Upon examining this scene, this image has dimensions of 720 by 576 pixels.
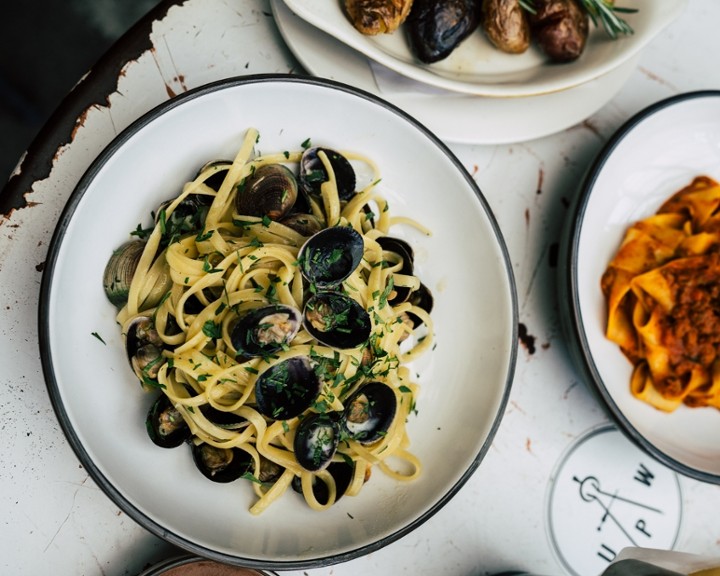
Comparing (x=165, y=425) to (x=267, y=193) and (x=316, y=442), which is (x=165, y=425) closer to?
(x=316, y=442)

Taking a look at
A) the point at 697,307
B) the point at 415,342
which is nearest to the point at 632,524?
the point at 697,307

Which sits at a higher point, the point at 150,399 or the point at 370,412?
the point at 150,399

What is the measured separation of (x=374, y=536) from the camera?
157cm

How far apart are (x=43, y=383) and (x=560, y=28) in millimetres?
1590

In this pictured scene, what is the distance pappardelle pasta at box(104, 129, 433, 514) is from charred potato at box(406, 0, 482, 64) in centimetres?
36

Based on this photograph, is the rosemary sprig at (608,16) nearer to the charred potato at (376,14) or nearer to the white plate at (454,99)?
the white plate at (454,99)

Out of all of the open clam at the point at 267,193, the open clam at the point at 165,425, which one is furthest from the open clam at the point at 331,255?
the open clam at the point at 165,425

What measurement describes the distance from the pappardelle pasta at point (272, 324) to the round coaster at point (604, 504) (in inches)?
23.2

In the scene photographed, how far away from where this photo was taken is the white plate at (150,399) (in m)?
1.40

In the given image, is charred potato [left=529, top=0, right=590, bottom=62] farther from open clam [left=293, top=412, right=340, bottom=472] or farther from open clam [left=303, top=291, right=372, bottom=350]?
open clam [left=293, top=412, right=340, bottom=472]

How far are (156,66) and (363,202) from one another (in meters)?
0.61

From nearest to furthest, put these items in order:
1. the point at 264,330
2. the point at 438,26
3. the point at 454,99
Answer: the point at 264,330, the point at 438,26, the point at 454,99

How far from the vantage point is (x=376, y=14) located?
1653 millimetres

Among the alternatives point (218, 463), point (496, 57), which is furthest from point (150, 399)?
point (496, 57)
